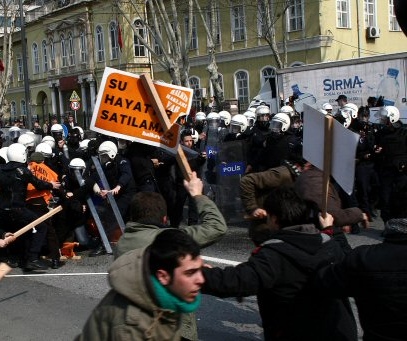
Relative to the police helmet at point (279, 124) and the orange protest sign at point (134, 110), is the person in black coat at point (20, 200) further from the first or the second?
the orange protest sign at point (134, 110)

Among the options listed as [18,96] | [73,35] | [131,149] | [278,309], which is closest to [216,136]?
[131,149]

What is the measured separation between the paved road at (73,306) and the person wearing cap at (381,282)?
2733mm

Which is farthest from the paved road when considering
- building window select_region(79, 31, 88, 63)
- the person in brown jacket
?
building window select_region(79, 31, 88, 63)

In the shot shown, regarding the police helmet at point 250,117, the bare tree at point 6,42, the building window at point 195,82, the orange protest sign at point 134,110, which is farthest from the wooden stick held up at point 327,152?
the building window at point 195,82

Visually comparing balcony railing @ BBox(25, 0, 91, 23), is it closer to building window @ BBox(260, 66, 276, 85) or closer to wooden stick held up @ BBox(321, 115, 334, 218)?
building window @ BBox(260, 66, 276, 85)

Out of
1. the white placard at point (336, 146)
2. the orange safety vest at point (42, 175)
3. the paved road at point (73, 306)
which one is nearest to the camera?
the white placard at point (336, 146)

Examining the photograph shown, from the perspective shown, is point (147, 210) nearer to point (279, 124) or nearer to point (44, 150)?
point (279, 124)

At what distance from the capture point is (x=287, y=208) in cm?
327

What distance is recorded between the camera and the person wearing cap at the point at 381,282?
8.80 feet

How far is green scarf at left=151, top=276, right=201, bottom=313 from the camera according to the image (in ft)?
7.80

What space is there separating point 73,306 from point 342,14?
96.2ft

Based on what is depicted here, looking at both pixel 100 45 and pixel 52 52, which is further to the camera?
pixel 52 52

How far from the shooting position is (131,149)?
9.43m

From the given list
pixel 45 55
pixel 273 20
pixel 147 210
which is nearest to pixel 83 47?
pixel 45 55
